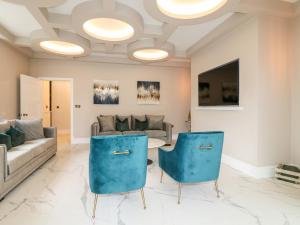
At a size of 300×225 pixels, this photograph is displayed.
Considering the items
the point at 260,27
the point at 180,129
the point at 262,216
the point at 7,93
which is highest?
the point at 260,27

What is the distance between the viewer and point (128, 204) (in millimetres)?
2154

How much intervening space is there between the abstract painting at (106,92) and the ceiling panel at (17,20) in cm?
224

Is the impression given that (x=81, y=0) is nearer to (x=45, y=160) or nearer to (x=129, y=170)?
(x=129, y=170)

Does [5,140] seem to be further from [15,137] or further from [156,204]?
[156,204]

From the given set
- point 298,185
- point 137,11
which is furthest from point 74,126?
point 298,185

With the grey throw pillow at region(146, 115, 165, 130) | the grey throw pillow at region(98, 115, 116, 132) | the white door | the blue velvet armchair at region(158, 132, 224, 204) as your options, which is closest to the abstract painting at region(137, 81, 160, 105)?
the grey throw pillow at region(146, 115, 165, 130)

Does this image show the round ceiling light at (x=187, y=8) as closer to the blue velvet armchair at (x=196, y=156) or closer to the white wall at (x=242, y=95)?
the white wall at (x=242, y=95)

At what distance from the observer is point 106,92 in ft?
19.3

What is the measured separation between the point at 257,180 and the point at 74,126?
4.99 metres

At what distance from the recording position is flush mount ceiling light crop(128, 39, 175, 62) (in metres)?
3.87

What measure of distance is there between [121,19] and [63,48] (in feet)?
6.95

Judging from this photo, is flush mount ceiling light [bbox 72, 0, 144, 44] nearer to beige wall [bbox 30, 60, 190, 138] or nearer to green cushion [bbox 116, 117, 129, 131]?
green cushion [bbox 116, 117, 129, 131]

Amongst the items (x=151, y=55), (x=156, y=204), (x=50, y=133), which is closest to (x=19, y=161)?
(x=50, y=133)

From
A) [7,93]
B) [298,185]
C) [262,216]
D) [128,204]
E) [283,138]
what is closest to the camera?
[262,216]
